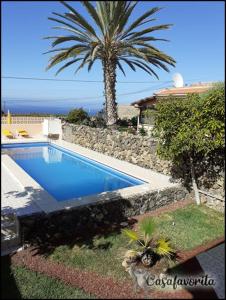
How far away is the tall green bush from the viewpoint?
813 cm

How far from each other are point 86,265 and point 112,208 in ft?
8.43

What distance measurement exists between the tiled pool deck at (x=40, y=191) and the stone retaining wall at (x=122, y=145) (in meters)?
0.39

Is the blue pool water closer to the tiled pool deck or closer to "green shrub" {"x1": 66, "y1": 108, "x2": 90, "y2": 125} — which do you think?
the tiled pool deck

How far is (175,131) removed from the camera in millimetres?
9078

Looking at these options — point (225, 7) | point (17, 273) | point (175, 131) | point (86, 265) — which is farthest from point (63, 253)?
point (225, 7)

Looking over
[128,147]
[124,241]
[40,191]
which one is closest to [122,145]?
[128,147]

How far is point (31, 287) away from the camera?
17.8ft

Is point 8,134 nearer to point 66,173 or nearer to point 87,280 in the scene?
point 66,173

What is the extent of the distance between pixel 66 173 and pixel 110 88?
5.94m

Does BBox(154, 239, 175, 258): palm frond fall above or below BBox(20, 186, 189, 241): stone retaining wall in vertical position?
below

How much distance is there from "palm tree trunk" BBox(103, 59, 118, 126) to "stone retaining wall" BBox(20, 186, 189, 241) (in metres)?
8.19

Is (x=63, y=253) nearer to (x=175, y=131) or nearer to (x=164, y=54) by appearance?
(x=175, y=131)

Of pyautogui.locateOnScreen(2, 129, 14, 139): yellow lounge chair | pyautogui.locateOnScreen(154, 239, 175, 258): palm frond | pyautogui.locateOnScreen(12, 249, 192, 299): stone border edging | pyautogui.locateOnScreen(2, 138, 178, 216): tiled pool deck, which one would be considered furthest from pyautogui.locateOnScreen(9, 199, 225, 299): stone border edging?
pyautogui.locateOnScreen(2, 129, 14, 139): yellow lounge chair

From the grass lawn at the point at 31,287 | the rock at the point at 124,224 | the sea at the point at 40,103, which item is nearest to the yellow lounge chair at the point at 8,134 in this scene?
the sea at the point at 40,103
